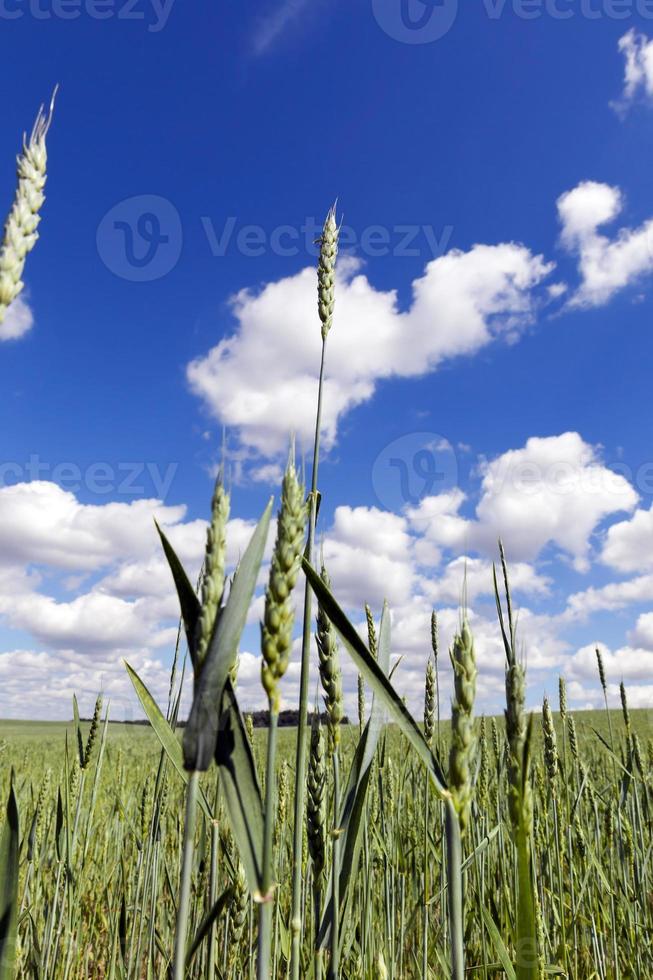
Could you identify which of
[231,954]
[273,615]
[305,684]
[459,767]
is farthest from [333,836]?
[231,954]

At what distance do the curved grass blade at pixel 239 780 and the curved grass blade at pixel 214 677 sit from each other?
67 mm

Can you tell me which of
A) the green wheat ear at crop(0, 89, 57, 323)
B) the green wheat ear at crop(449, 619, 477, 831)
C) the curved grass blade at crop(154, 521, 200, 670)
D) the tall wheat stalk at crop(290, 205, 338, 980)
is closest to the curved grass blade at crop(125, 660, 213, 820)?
the tall wheat stalk at crop(290, 205, 338, 980)

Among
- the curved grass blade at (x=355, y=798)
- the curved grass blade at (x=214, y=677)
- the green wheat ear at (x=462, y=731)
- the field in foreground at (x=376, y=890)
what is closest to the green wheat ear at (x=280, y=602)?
the curved grass blade at (x=214, y=677)

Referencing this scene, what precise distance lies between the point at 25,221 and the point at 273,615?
21.0 inches

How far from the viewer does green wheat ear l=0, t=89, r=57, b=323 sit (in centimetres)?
67

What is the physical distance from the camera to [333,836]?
3.91ft

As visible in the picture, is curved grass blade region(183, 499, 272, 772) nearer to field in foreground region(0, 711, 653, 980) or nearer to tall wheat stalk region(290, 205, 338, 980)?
tall wheat stalk region(290, 205, 338, 980)

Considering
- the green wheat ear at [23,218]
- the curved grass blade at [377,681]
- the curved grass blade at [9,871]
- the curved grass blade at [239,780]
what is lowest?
the curved grass blade at [9,871]

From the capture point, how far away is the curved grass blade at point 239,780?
2.72 ft

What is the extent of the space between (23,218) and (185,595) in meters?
0.49

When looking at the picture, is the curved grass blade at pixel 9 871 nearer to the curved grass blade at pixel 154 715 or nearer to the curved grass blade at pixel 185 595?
the curved grass blade at pixel 154 715

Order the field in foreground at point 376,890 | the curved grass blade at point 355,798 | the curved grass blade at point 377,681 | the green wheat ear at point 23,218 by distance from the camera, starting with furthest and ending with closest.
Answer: the field in foreground at point 376,890
the curved grass blade at point 355,798
the curved grass blade at point 377,681
the green wheat ear at point 23,218

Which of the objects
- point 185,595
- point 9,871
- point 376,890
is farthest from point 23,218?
point 376,890

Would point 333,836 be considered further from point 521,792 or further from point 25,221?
point 25,221
